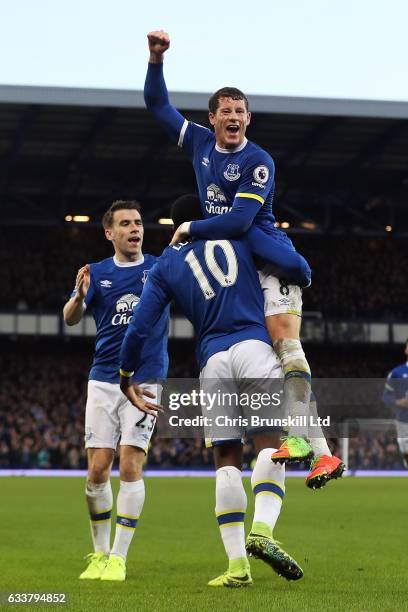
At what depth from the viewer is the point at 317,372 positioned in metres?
42.5

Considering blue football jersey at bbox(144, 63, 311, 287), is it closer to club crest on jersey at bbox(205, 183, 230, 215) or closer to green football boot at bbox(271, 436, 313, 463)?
club crest on jersey at bbox(205, 183, 230, 215)

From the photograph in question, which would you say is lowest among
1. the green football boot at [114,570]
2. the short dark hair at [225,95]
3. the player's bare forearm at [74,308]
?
the green football boot at [114,570]

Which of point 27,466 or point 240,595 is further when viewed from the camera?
point 27,466

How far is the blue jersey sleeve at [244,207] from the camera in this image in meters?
5.79

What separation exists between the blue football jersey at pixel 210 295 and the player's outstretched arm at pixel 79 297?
5.26 feet

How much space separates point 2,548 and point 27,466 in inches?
886

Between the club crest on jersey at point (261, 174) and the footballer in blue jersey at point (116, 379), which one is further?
the footballer in blue jersey at point (116, 379)

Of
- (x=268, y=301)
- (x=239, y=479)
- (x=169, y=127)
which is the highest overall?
(x=169, y=127)

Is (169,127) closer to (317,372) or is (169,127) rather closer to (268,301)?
(268,301)

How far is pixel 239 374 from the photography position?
586cm

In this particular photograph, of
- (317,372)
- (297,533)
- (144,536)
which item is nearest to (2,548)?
(144,536)

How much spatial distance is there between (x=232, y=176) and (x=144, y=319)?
883mm

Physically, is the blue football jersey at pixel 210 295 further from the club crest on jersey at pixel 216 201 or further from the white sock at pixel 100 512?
the white sock at pixel 100 512

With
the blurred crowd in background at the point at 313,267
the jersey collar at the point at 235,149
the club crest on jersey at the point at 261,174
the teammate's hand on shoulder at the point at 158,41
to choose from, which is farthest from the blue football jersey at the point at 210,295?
the blurred crowd in background at the point at 313,267
